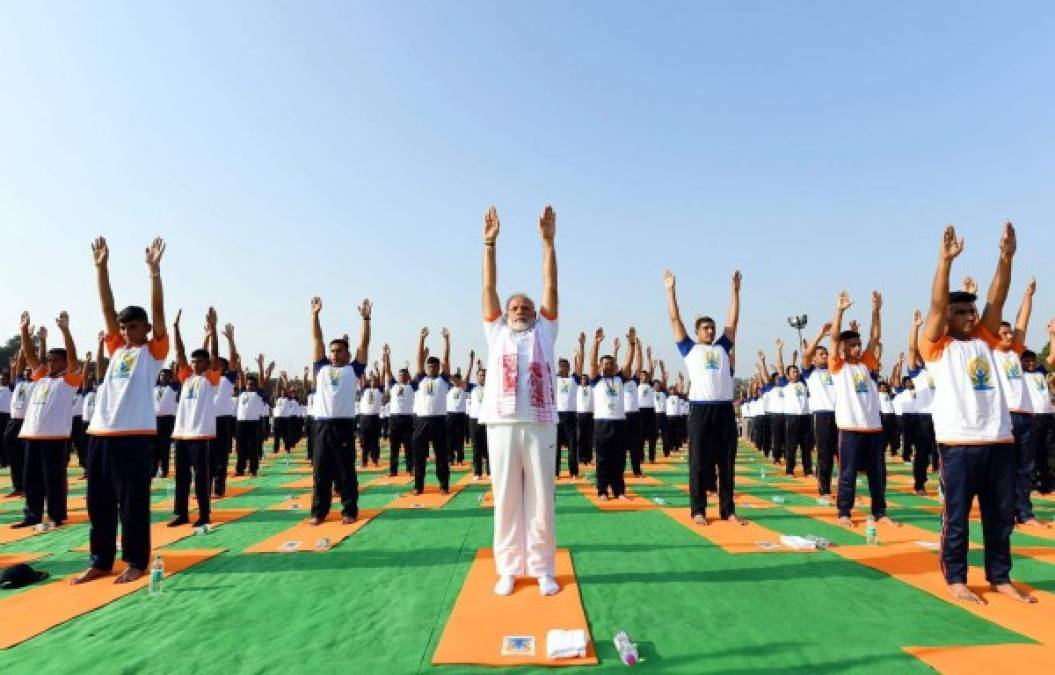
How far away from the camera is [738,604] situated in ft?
14.5

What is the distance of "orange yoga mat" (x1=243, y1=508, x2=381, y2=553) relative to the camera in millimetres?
6742

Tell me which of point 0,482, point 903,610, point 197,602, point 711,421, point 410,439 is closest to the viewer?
point 903,610

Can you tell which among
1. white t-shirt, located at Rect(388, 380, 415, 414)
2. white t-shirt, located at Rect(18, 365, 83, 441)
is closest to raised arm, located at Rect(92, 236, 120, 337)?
white t-shirt, located at Rect(18, 365, 83, 441)

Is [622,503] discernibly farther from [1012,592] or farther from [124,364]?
[124,364]

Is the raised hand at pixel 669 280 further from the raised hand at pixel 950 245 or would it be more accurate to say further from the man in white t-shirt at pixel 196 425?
the man in white t-shirt at pixel 196 425

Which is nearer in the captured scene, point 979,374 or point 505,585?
point 505,585

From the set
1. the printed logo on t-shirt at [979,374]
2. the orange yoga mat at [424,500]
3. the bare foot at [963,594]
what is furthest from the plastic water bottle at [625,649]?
the orange yoga mat at [424,500]

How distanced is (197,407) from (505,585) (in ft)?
21.2

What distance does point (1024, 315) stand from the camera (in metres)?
6.92

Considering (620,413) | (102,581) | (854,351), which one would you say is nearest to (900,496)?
(854,351)

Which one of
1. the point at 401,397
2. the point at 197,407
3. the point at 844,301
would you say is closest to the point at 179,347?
the point at 197,407

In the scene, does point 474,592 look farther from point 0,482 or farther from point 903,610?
point 0,482

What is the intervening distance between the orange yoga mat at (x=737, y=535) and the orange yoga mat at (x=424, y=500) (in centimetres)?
412

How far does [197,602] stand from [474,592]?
2288mm
